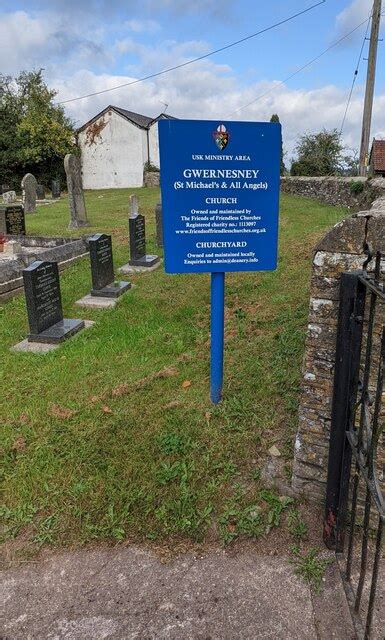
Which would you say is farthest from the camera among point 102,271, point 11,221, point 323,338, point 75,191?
point 75,191

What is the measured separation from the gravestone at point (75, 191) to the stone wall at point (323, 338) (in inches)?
530

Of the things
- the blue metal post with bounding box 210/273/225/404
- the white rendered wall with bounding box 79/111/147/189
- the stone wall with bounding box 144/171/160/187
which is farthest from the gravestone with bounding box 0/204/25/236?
the white rendered wall with bounding box 79/111/147/189

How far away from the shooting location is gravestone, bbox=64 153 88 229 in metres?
14.3

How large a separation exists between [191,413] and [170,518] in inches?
40.1

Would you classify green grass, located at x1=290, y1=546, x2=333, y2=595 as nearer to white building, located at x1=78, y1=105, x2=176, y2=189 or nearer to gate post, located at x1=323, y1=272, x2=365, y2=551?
gate post, located at x1=323, y1=272, x2=365, y2=551

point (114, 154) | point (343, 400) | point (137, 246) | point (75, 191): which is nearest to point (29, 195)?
point (75, 191)

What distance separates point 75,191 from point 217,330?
12650 mm

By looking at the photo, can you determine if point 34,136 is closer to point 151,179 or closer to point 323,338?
point 151,179

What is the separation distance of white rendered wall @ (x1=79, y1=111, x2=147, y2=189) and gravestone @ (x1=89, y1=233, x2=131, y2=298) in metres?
30.4

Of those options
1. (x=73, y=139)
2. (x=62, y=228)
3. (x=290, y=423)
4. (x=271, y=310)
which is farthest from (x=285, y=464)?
(x=73, y=139)

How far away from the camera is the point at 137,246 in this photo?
9.62m

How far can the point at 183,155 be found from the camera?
3.04 meters

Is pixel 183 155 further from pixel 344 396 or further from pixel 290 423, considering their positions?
pixel 290 423

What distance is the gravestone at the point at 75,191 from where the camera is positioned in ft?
47.1
